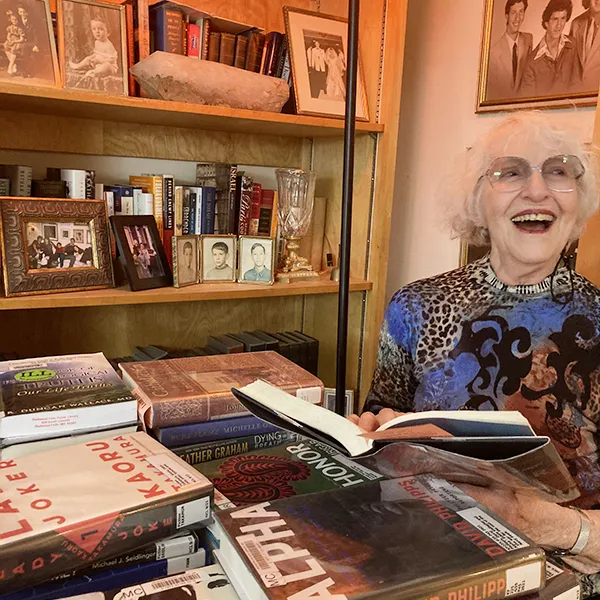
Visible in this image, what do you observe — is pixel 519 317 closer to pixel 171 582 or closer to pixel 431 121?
pixel 171 582

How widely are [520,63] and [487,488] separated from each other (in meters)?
1.36

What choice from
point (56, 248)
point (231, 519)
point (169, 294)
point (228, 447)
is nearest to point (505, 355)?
point (228, 447)

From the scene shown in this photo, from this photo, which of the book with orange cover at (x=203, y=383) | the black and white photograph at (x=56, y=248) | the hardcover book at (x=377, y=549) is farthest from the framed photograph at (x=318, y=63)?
the hardcover book at (x=377, y=549)

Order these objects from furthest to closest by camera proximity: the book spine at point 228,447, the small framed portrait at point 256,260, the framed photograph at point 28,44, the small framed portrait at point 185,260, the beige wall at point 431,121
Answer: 1. the beige wall at point 431,121
2. the small framed portrait at point 256,260
3. the small framed portrait at point 185,260
4. the framed photograph at point 28,44
5. the book spine at point 228,447

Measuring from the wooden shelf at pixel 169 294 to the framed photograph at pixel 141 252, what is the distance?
3cm

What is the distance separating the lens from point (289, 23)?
1.72m

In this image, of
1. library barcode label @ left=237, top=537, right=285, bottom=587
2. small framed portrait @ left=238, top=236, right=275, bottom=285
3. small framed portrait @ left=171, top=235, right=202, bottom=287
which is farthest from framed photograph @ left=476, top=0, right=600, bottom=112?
library barcode label @ left=237, top=537, right=285, bottom=587

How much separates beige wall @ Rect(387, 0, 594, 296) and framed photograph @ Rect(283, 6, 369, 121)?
1.05 feet

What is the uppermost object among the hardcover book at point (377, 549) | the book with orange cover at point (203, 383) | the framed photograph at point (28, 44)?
the framed photograph at point (28, 44)

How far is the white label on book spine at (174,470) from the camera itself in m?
0.63

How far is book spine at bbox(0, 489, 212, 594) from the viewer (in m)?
0.52

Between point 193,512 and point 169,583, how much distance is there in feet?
0.24

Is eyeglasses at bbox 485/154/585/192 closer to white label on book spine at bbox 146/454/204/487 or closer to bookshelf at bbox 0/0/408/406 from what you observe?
bookshelf at bbox 0/0/408/406

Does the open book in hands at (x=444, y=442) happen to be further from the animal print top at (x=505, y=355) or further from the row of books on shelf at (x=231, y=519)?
the animal print top at (x=505, y=355)
